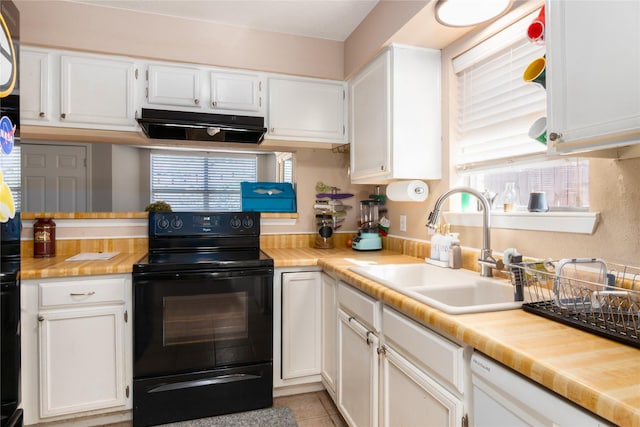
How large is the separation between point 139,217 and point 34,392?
43.0 inches

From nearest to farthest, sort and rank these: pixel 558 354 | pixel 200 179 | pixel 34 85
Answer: pixel 558 354 → pixel 34 85 → pixel 200 179

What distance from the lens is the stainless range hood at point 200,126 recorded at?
6.90 ft

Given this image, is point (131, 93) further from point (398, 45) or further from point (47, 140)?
point (398, 45)

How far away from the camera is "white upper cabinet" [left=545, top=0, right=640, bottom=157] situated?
87cm

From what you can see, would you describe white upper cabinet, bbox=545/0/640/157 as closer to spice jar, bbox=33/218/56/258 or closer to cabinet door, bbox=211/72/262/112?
cabinet door, bbox=211/72/262/112

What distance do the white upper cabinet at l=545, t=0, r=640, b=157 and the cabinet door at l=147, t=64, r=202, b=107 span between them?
1958mm

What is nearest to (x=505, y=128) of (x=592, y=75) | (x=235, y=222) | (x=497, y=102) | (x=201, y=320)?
(x=497, y=102)

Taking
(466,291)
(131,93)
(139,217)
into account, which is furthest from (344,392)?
(131,93)

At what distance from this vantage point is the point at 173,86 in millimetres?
2322

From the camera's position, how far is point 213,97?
94.4 inches

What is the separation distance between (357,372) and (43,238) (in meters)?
1.97

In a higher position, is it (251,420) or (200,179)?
(200,179)

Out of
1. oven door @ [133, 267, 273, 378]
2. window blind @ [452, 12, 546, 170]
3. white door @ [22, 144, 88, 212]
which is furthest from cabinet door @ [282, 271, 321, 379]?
white door @ [22, 144, 88, 212]

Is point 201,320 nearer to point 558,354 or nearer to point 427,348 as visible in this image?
point 427,348
